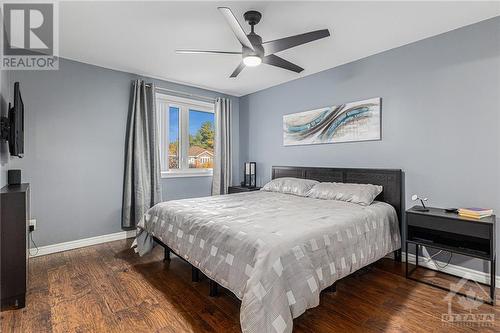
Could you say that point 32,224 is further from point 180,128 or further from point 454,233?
point 454,233

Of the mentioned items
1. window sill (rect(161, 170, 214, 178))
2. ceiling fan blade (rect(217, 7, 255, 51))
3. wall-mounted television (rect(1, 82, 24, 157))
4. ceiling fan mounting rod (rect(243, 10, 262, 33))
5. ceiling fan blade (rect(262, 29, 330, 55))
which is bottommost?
window sill (rect(161, 170, 214, 178))

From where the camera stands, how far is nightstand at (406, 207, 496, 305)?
2.17 m

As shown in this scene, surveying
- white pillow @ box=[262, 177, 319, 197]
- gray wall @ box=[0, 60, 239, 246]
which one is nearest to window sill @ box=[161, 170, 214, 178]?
gray wall @ box=[0, 60, 239, 246]

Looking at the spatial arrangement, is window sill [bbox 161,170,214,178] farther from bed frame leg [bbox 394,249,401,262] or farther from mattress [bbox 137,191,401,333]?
bed frame leg [bbox 394,249,401,262]

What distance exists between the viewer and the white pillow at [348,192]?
9.52 feet

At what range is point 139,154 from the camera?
12.7 ft

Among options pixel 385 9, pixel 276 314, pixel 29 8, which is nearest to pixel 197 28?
pixel 29 8

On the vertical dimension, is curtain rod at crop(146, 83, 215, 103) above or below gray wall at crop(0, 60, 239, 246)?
above

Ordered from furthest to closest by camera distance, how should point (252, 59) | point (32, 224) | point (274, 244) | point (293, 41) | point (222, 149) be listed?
point (222, 149) → point (32, 224) → point (252, 59) → point (293, 41) → point (274, 244)

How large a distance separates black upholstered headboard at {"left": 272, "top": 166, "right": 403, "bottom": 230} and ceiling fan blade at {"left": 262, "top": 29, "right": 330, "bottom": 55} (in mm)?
1848

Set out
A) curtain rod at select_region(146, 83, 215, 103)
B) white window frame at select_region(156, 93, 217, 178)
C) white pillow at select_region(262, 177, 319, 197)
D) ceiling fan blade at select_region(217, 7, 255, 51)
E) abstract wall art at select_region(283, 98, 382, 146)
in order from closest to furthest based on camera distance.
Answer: ceiling fan blade at select_region(217, 7, 255, 51)
abstract wall art at select_region(283, 98, 382, 146)
white pillow at select_region(262, 177, 319, 197)
curtain rod at select_region(146, 83, 215, 103)
white window frame at select_region(156, 93, 217, 178)

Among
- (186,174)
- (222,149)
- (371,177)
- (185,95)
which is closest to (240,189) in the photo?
(222,149)

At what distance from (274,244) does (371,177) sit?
2144 millimetres

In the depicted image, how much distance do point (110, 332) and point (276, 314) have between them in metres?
1.18
